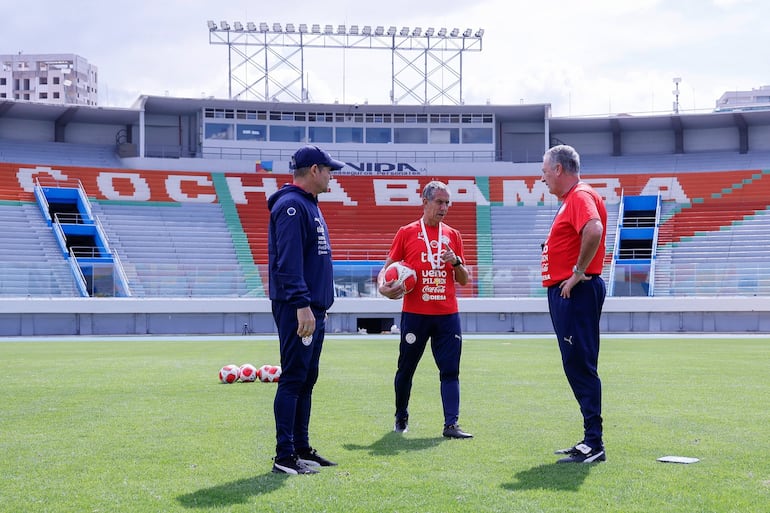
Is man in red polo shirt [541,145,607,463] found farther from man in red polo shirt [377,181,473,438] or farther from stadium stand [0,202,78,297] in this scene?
stadium stand [0,202,78,297]

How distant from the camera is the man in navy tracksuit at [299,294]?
21.4 ft

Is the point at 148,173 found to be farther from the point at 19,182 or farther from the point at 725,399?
the point at 725,399

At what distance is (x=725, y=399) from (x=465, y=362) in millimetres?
7952

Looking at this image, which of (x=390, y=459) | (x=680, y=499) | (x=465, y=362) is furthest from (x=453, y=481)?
(x=465, y=362)

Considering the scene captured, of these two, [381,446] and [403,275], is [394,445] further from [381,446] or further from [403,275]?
[403,275]

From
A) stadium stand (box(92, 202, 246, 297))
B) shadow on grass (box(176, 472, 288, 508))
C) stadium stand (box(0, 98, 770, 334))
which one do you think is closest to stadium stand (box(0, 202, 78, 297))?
stadium stand (box(0, 98, 770, 334))

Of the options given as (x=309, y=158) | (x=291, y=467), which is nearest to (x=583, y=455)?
(x=291, y=467)

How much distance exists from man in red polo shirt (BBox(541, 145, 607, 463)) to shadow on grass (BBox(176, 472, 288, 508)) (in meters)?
2.14

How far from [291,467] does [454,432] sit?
2.06 meters

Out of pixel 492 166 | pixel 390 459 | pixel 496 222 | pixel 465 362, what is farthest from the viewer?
pixel 492 166

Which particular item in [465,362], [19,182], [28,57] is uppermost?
[28,57]

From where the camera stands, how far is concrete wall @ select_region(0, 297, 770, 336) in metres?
35.7

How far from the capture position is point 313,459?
22.5 ft

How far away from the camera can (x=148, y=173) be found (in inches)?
1964
